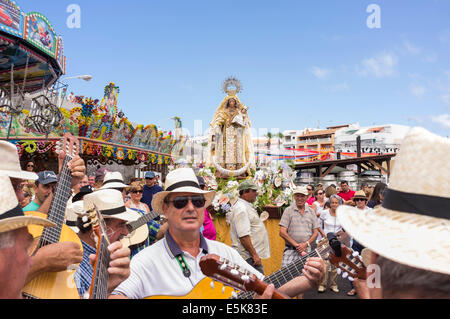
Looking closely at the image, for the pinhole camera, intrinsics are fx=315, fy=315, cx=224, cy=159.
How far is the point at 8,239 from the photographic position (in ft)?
3.76

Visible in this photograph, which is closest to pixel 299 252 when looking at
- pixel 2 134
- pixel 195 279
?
pixel 195 279

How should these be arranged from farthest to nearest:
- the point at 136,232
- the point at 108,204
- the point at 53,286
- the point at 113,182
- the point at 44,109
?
1. the point at 44,109
2. the point at 113,182
3. the point at 136,232
4. the point at 108,204
5. the point at 53,286

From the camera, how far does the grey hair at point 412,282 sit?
92 cm

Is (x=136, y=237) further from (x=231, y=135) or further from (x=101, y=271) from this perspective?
(x=231, y=135)

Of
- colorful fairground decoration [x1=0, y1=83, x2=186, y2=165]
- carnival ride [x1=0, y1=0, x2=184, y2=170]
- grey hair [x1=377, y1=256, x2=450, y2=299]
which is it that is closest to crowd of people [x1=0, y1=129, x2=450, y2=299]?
grey hair [x1=377, y1=256, x2=450, y2=299]

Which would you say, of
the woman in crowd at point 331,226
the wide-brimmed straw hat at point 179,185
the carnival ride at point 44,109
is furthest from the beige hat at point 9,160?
the carnival ride at point 44,109

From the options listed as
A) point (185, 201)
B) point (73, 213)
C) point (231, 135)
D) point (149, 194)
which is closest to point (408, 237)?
point (185, 201)

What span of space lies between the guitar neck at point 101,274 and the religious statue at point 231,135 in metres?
7.17

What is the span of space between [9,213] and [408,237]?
4.64ft

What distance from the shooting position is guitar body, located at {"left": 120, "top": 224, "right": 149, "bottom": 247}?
3.09 m

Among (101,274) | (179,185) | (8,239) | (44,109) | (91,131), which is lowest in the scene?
(101,274)

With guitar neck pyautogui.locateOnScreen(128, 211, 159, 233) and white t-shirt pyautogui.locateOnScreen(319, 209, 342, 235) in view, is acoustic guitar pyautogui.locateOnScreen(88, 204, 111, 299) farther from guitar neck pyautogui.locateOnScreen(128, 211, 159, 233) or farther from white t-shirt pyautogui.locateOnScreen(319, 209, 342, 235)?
white t-shirt pyautogui.locateOnScreen(319, 209, 342, 235)
